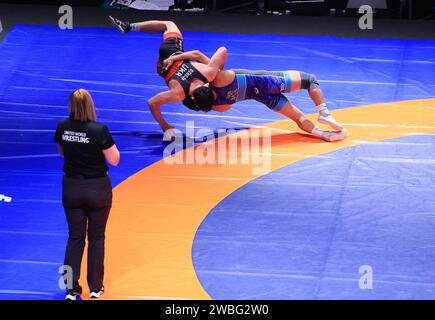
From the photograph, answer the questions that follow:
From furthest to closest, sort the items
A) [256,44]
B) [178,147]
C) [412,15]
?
[412,15]
[256,44]
[178,147]

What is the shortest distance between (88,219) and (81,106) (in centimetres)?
75

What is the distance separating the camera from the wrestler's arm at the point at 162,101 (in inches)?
368

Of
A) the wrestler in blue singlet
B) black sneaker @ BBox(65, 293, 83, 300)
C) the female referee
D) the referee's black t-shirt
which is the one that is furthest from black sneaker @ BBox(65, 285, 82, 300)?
the wrestler in blue singlet

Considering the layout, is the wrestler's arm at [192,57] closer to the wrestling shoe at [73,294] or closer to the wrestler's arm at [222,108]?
the wrestler's arm at [222,108]

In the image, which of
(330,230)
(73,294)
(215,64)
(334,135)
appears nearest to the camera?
(73,294)

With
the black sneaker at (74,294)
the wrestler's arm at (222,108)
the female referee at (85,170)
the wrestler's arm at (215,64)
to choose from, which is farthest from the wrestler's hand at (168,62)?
the black sneaker at (74,294)

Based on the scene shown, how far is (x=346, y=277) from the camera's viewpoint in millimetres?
6871

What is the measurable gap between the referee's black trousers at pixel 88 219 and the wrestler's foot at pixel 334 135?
332cm

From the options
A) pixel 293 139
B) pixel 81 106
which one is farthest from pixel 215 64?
pixel 81 106

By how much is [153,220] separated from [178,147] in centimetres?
163

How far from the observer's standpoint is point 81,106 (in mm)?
6340

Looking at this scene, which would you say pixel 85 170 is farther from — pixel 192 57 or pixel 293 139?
pixel 293 139
